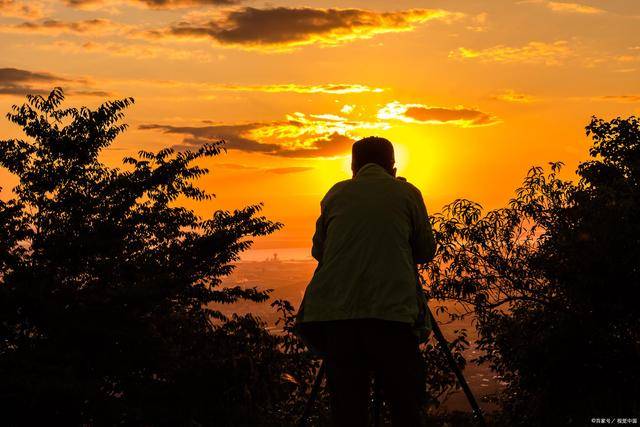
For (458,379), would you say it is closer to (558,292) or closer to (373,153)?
(373,153)

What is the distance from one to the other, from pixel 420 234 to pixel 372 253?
38 centimetres

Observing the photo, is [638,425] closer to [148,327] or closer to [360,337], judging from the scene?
[360,337]

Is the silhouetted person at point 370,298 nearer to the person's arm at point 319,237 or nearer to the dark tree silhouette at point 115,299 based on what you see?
the person's arm at point 319,237

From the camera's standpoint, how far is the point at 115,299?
31.7 ft

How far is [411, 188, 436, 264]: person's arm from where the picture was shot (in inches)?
150

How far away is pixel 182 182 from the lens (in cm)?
1516

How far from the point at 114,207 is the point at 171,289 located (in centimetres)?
357

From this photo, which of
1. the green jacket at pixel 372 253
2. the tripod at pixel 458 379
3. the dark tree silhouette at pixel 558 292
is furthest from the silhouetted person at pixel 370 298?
the dark tree silhouette at pixel 558 292

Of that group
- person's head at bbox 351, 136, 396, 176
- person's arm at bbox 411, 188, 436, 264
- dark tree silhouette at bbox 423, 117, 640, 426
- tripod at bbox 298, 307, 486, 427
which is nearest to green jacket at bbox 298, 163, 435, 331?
person's arm at bbox 411, 188, 436, 264

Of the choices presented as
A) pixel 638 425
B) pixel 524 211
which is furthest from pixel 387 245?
pixel 524 211

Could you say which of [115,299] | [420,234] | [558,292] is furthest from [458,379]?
[558,292]

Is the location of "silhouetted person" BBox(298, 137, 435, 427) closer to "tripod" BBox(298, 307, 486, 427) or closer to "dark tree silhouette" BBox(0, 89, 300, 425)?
"tripod" BBox(298, 307, 486, 427)

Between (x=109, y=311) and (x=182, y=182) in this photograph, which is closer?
(x=109, y=311)

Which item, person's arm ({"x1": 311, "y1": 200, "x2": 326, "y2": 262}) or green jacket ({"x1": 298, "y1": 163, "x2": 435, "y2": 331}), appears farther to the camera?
person's arm ({"x1": 311, "y1": 200, "x2": 326, "y2": 262})
